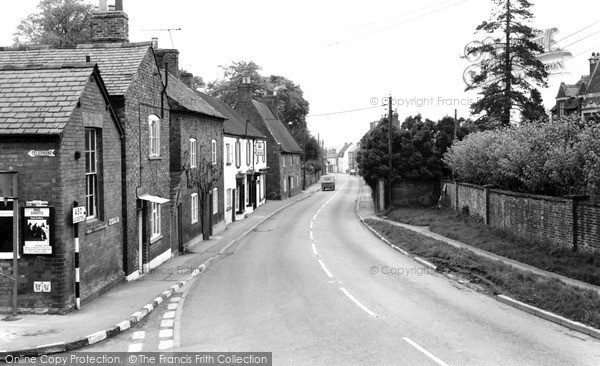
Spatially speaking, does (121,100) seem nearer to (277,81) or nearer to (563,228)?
(563,228)

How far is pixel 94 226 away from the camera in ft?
42.7

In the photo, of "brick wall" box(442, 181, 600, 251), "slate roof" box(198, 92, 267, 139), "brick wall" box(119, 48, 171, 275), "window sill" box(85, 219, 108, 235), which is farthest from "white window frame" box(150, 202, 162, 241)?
"slate roof" box(198, 92, 267, 139)

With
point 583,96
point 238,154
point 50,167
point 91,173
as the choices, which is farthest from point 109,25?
point 583,96

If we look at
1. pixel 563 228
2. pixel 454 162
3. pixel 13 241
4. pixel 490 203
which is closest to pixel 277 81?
pixel 454 162

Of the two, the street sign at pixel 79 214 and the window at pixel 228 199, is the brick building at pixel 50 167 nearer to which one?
the street sign at pixel 79 214

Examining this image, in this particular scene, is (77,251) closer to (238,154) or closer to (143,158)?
(143,158)

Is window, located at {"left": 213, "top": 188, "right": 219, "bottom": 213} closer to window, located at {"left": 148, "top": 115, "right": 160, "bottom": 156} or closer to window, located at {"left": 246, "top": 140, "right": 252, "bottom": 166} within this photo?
window, located at {"left": 246, "top": 140, "right": 252, "bottom": 166}

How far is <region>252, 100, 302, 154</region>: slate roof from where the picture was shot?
53.5m

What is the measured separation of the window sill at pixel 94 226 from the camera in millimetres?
12672

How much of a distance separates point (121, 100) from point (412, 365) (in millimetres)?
10799

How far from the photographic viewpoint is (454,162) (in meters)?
32.4

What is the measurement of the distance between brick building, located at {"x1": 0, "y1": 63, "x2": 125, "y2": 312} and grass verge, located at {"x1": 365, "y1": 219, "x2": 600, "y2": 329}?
412 inches

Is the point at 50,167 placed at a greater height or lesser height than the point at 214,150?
lesser

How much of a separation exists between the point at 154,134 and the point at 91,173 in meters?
5.51
